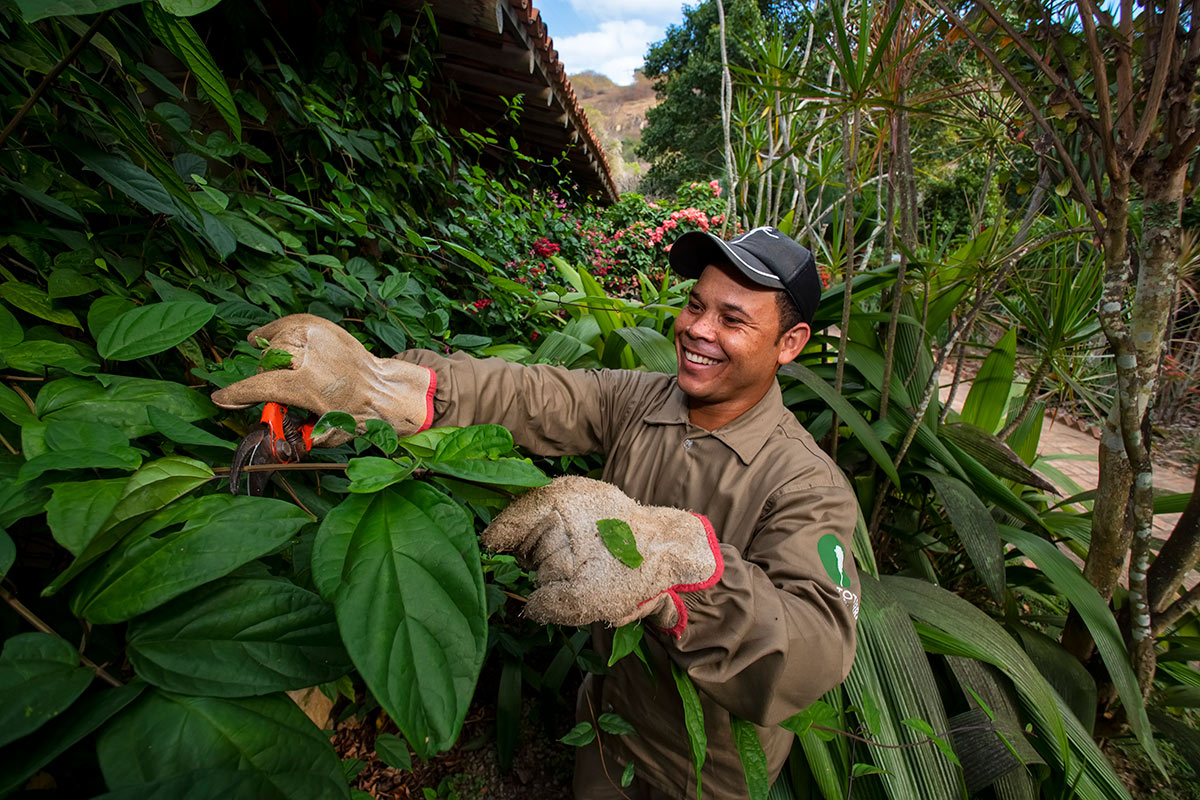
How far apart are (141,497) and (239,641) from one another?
0.17m

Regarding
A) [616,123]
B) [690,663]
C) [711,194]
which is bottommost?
[690,663]

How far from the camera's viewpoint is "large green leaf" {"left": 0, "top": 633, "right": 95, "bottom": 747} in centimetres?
35

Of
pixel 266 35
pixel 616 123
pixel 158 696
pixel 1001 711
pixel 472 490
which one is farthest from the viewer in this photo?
pixel 616 123

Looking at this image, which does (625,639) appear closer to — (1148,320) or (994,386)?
(1148,320)

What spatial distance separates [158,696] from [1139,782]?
115 inches

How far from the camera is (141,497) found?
0.49 metres

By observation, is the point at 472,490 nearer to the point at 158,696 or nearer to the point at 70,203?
the point at 158,696

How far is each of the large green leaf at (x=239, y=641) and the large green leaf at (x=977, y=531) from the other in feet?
5.69

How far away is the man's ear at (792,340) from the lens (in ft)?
4.09

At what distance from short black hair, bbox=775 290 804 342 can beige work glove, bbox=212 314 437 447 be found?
803 millimetres

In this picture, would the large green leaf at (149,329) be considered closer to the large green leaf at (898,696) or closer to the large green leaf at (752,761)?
the large green leaf at (752,761)

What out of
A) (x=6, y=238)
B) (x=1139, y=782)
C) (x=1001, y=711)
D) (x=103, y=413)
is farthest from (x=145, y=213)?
(x=1139, y=782)

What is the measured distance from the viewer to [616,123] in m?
57.4

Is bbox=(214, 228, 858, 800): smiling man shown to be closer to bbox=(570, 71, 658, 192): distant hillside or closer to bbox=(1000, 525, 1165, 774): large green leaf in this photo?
bbox=(1000, 525, 1165, 774): large green leaf
